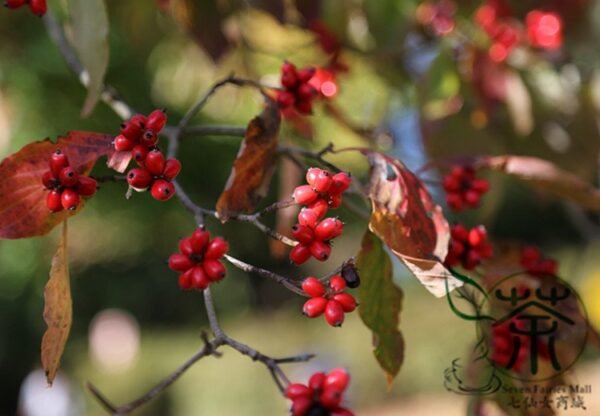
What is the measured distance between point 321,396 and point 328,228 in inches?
5.9

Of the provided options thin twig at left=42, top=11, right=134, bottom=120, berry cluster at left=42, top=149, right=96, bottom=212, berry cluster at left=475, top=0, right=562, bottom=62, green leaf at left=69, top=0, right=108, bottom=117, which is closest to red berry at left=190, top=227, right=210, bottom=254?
berry cluster at left=42, top=149, right=96, bottom=212

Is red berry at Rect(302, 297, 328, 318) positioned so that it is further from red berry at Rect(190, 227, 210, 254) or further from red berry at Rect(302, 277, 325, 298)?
red berry at Rect(190, 227, 210, 254)

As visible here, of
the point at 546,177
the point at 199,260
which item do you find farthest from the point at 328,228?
the point at 546,177

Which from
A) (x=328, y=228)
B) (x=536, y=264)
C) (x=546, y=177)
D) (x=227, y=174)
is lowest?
(x=227, y=174)

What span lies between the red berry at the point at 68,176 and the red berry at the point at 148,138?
0.06 meters

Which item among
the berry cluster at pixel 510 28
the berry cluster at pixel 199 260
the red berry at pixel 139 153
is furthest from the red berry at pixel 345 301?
the berry cluster at pixel 510 28

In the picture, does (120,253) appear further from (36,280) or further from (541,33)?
(541,33)

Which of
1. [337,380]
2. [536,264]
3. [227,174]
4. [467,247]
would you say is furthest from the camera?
[227,174]

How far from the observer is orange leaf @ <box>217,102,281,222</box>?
0.78m

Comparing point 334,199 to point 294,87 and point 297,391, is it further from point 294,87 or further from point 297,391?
point 294,87

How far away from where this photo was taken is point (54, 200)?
2.32 ft

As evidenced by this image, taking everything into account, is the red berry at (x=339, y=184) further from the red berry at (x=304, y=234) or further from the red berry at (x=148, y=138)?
the red berry at (x=148, y=138)

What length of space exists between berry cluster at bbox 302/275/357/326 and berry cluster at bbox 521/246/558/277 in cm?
43

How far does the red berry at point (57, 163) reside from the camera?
27.8 inches
